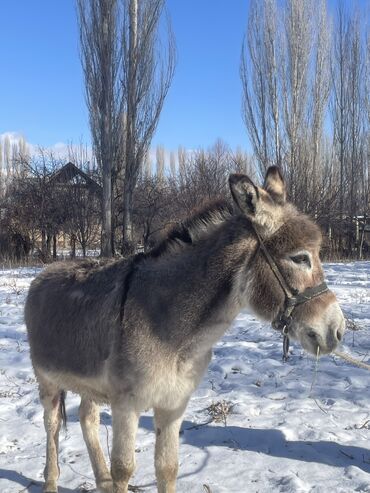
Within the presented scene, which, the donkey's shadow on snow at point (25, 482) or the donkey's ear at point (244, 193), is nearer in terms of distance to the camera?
the donkey's ear at point (244, 193)

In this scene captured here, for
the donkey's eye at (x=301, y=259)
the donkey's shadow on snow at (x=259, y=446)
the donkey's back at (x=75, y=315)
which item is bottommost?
the donkey's shadow on snow at (x=259, y=446)

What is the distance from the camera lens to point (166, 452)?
321cm

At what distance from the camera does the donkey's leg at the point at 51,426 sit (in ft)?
11.8

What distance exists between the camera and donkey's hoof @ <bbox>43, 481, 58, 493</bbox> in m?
3.50

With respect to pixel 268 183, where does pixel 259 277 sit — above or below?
below

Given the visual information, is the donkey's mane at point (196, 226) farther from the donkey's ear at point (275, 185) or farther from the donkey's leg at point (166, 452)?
the donkey's leg at point (166, 452)

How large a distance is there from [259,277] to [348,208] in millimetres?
25479

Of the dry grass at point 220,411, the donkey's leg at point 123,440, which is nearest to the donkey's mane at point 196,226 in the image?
the donkey's leg at point 123,440

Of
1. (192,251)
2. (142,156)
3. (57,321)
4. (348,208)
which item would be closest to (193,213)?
(192,251)

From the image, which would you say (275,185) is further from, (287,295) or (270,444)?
(270,444)

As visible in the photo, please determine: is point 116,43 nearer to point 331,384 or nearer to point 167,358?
point 331,384

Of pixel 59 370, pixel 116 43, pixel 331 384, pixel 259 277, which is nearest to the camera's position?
pixel 259 277

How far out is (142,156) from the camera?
19297 mm

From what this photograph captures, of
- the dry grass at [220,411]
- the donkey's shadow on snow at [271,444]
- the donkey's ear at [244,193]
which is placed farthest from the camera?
the dry grass at [220,411]
